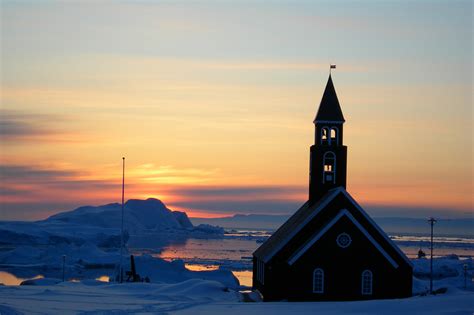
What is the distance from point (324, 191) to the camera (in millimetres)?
38500

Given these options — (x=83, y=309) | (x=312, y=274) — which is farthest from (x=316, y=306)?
(x=83, y=309)

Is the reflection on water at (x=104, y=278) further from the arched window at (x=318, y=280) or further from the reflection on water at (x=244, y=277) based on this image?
the arched window at (x=318, y=280)

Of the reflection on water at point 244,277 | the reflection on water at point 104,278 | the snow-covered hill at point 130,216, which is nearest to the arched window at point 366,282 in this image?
the reflection on water at point 244,277

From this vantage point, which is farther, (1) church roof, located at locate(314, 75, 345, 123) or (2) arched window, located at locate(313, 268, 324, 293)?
(1) church roof, located at locate(314, 75, 345, 123)

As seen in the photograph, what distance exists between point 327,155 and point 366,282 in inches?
276

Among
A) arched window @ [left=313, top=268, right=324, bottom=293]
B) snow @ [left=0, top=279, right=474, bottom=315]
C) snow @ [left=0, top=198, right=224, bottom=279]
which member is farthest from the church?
snow @ [left=0, top=198, right=224, bottom=279]

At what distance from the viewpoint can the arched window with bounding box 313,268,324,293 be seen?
34.7 meters

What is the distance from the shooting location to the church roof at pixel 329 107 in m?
38.5

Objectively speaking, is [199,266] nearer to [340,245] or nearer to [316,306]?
[340,245]

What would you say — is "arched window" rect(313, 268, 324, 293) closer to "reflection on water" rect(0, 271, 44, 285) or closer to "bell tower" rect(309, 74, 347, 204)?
"bell tower" rect(309, 74, 347, 204)

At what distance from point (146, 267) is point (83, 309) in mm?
31077

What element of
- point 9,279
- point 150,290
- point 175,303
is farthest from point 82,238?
point 175,303

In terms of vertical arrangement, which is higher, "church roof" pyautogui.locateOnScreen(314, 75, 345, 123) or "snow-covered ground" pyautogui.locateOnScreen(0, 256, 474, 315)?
"church roof" pyautogui.locateOnScreen(314, 75, 345, 123)

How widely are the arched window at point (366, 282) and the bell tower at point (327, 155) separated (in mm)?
5225
